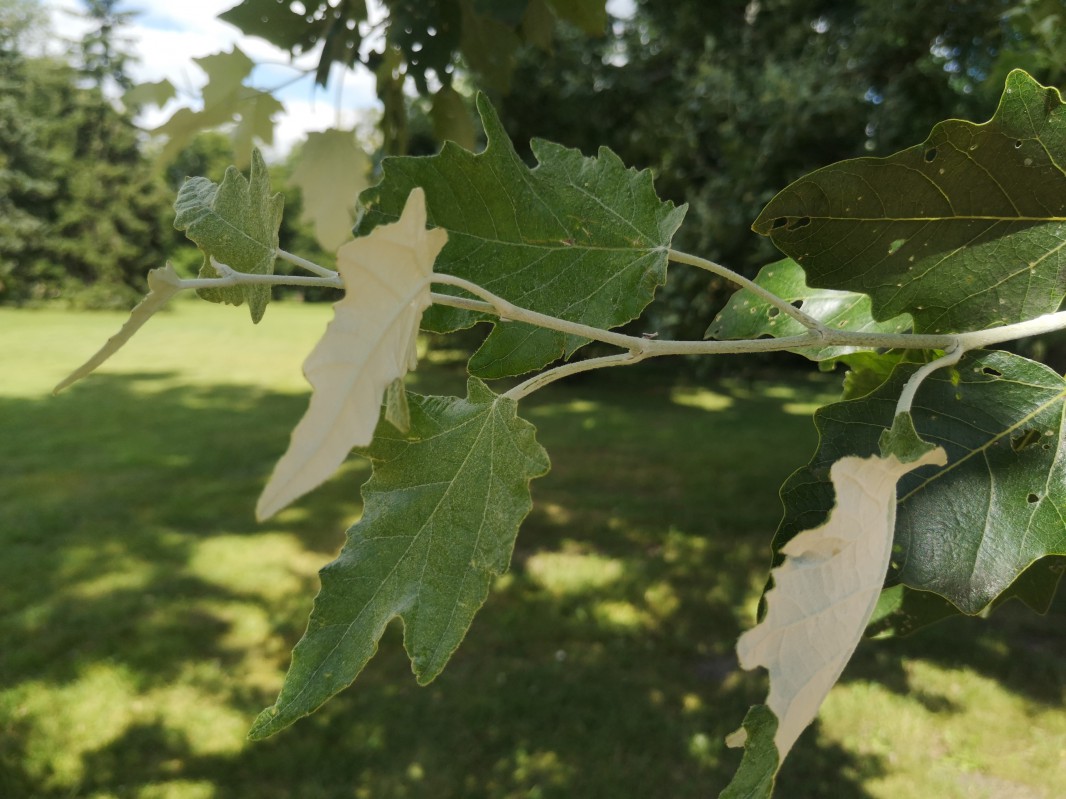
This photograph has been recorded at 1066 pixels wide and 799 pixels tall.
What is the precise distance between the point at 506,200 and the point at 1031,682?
423 cm

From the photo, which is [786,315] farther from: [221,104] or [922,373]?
[221,104]

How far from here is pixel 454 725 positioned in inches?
136

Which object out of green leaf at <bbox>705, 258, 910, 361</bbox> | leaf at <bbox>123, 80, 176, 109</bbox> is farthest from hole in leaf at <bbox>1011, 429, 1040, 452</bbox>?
leaf at <bbox>123, 80, 176, 109</bbox>

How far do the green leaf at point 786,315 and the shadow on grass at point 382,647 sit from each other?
8.74 feet

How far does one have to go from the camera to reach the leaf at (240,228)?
0.60 metres

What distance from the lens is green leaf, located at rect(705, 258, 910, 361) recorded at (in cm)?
77

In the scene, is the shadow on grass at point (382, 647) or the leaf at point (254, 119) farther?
the shadow on grass at point (382, 647)

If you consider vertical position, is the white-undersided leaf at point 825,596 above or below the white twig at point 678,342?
below

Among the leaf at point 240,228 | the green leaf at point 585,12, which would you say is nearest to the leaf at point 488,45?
the green leaf at point 585,12

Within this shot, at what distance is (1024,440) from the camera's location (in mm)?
634

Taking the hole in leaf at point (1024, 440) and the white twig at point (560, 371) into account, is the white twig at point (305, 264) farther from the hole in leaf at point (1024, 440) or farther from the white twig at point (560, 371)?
the hole in leaf at point (1024, 440)

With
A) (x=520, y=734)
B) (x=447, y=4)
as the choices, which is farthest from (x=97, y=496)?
(x=447, y=4)

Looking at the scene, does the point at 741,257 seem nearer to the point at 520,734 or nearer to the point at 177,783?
the point at 520,734

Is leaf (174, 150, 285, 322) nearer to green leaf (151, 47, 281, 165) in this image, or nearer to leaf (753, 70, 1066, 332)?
leaf (753, 70, 1066, 332)
